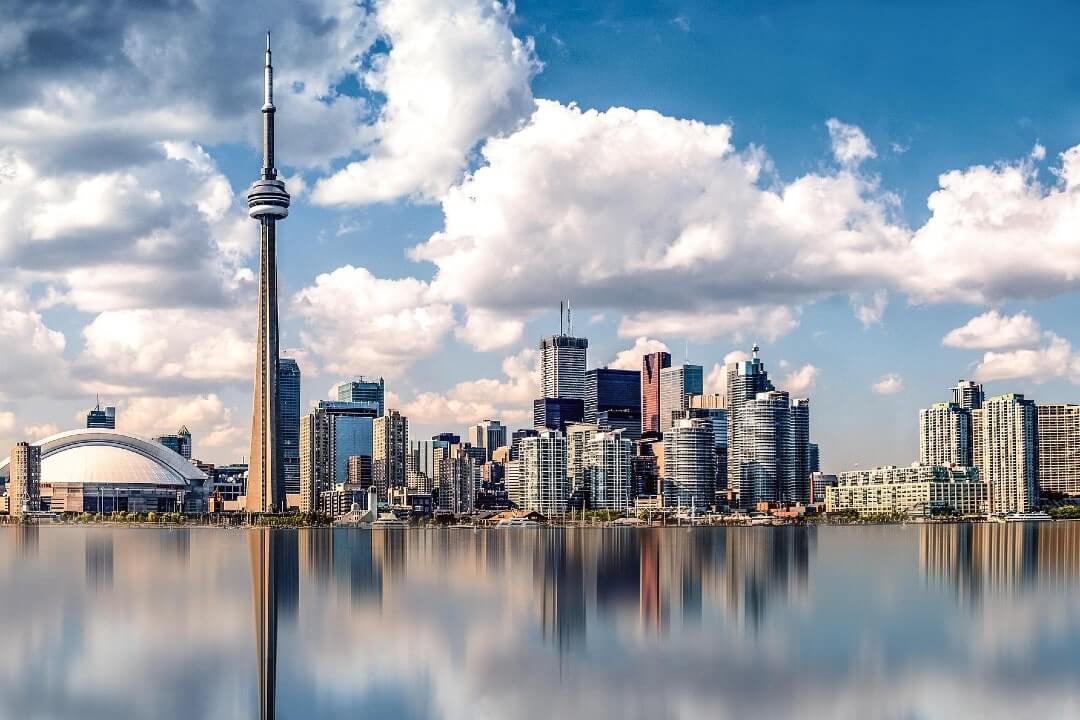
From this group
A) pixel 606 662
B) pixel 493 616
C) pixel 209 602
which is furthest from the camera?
pixel 209 602

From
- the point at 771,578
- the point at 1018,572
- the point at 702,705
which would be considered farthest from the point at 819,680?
the point at 1018,572

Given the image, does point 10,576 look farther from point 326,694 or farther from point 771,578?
point 326,694

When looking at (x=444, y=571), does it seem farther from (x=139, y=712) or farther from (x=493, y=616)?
(x=139, y=712)

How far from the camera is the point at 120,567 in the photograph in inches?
4569

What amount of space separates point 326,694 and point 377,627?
60.9ft

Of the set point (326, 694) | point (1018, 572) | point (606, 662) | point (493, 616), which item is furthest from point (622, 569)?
point (326, 694)

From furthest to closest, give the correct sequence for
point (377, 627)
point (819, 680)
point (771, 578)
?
point (771, 578)
point (377, 627)
point (819, 680)

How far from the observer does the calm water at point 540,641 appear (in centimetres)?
4816

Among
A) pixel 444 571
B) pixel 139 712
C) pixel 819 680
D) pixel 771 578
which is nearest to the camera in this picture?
pixel 139 712

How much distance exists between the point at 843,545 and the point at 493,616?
104507 mm

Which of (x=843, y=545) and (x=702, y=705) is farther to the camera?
(x=843, y=545)

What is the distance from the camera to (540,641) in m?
62.9

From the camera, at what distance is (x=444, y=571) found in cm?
11169

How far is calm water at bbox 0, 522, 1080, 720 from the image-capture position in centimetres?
4816
